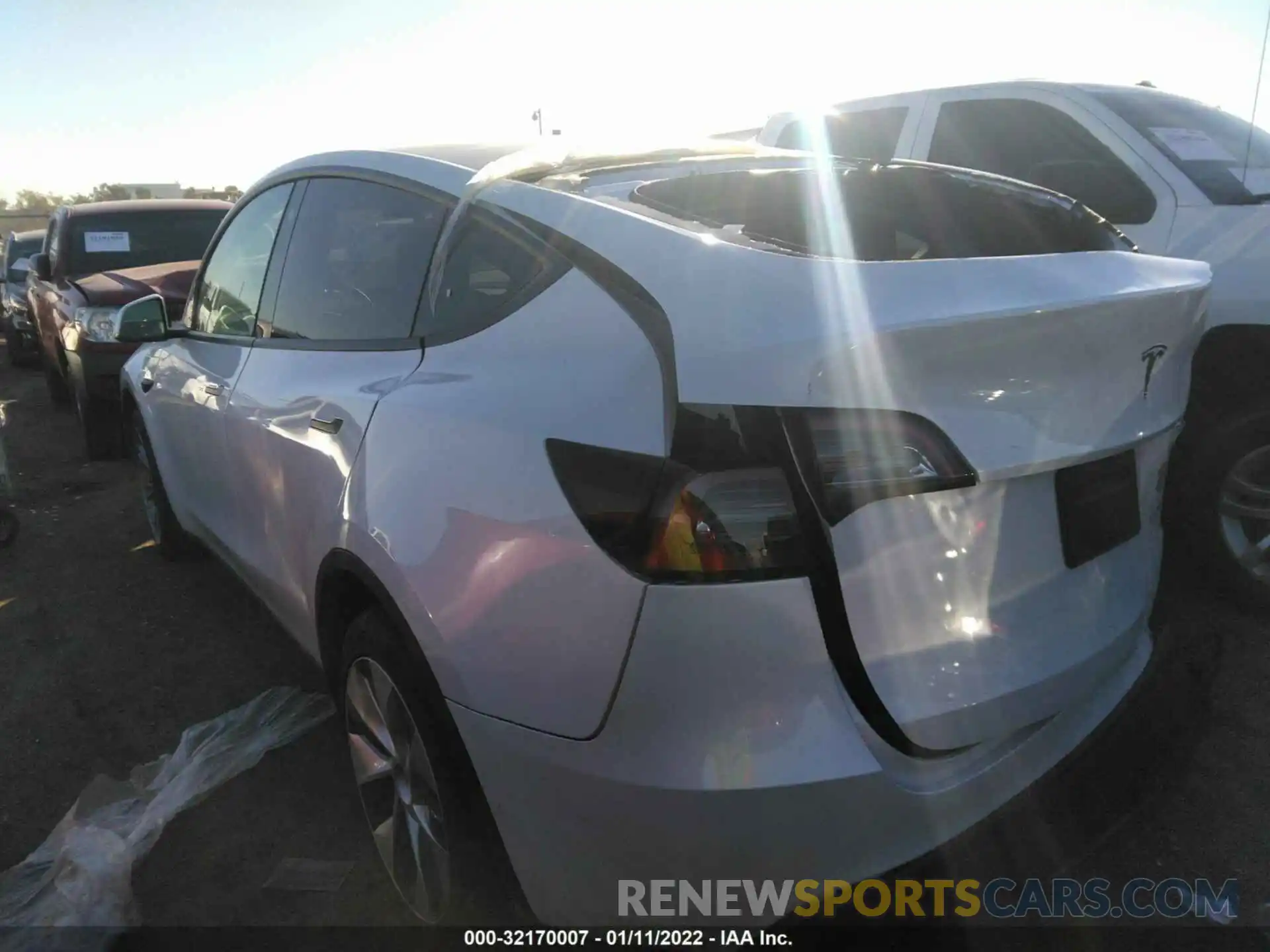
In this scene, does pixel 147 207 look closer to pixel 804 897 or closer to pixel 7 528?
pixel 7 528

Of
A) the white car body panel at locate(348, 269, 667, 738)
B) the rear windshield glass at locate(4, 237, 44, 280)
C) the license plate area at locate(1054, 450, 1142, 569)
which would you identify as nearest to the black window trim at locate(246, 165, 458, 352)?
the white car body panel at locate(348, 269, 667, 738)

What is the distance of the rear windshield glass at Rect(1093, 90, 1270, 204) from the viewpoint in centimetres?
383

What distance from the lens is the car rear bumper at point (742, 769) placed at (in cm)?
148

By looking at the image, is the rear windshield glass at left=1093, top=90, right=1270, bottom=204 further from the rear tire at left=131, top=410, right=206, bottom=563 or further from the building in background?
the building in background

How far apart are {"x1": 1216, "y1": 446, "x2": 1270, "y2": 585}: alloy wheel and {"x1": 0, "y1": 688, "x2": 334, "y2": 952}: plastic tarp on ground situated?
329 cm

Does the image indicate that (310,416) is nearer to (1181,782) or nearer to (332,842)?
(332,842)

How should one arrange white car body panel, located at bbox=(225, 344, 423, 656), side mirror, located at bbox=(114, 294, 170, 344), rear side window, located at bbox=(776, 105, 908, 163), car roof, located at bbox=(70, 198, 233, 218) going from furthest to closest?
car roof, located at bbox=(70, 198, 233, 218)
rear side window, located at bbox=(776, 105, 908, 163)
side mirror, located at bbox=(114, 294, 170, 344)
white car body panel, located at bbox=(225, 344, 423, 656)

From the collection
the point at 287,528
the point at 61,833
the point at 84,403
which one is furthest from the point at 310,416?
the point at 84,403

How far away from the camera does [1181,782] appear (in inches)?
76.3

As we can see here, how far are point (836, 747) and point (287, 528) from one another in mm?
1730

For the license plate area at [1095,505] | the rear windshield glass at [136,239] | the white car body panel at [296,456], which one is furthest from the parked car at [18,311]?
the license plate area at [1095,505]

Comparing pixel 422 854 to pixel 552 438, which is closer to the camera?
pixel 552 438

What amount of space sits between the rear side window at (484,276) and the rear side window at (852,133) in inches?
120

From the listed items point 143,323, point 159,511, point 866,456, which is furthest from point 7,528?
point 866,456
